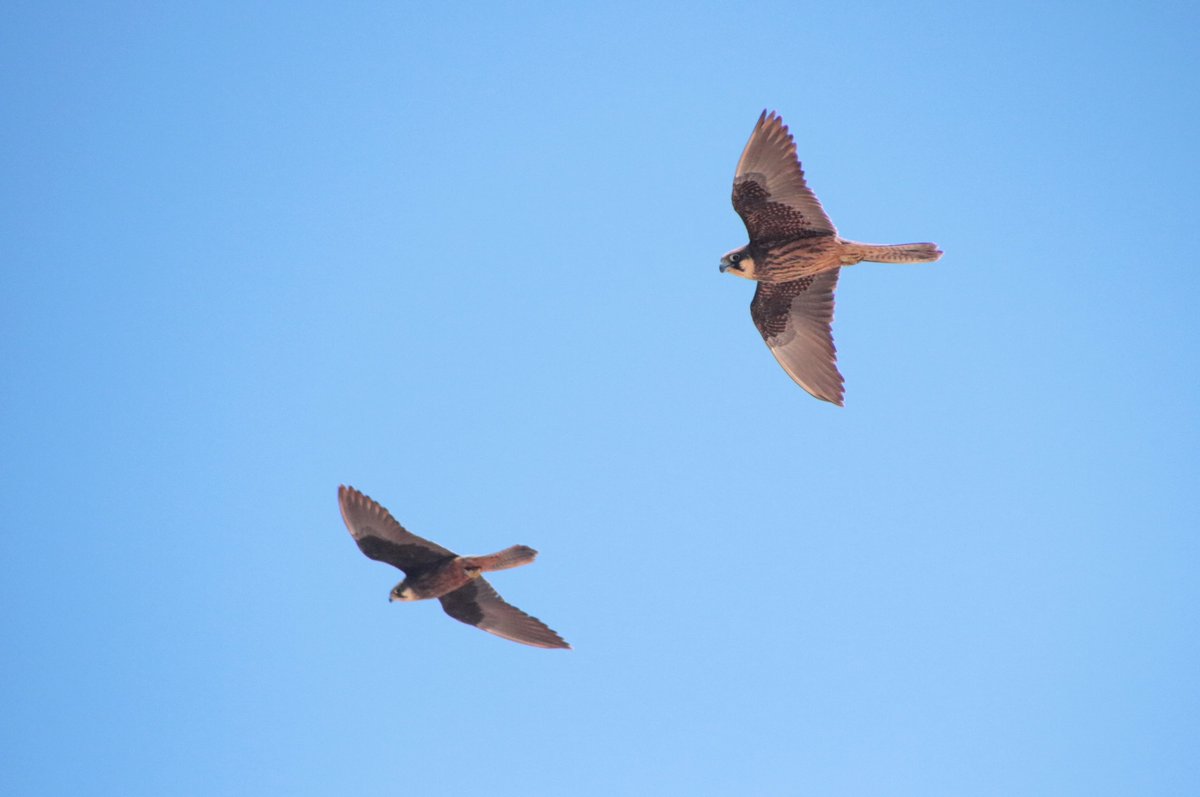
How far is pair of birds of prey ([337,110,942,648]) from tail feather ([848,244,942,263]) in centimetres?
1

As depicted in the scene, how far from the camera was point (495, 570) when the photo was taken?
12.5m

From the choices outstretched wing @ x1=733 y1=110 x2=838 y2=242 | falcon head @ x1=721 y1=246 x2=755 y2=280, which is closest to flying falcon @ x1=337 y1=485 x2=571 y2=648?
falcon head @ x1=721 y1=246 x2=755 y2=280

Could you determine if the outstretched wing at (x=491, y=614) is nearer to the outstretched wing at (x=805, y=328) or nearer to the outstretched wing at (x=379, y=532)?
the outstretched wing at (x=379, y=532)

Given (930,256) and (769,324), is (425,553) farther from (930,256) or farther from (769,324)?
(930,256)

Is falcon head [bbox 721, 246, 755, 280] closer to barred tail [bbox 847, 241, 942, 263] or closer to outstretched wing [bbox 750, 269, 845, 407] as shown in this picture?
outstretched wing [bbox 750, 269, 845, 407]

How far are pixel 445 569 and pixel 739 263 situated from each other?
4979mm

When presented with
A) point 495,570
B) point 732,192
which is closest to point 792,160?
point 732,192

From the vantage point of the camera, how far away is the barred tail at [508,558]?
1218 cm

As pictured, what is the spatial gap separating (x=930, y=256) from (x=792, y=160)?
6.09 feet

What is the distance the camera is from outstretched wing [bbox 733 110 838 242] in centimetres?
1257

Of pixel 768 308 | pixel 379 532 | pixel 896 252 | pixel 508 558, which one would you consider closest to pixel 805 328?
pixel 768 308

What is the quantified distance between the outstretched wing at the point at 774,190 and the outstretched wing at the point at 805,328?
917 mm

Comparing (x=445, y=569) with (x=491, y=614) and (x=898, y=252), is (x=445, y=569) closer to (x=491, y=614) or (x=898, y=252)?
(x=491, y=614)

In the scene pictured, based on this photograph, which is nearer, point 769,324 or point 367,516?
point 367,516
